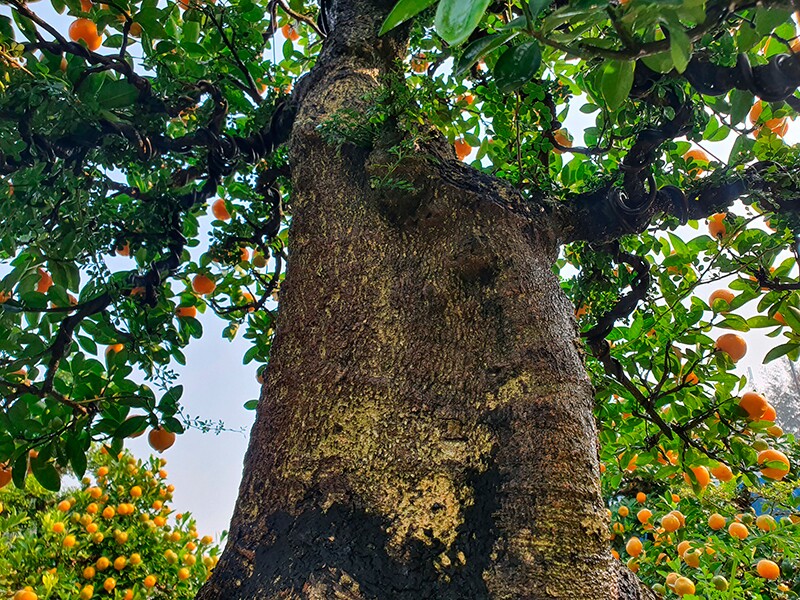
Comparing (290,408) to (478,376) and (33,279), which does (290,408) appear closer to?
(478,376)

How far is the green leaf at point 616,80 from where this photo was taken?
0.52m

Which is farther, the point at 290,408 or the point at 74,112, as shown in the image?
the point at 74,112

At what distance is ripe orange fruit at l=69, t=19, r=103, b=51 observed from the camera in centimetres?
142

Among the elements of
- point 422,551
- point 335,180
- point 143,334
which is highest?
point 335,180

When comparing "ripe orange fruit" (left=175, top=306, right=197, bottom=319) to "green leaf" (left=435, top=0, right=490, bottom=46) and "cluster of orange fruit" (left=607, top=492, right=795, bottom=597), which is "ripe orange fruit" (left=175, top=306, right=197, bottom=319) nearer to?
"cluster of orange fruit" (left=607, top=492, right=795, bottom=597)

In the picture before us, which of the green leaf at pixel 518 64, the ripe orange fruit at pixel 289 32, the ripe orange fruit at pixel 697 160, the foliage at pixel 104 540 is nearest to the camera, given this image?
the green leaf at pixel 518 64

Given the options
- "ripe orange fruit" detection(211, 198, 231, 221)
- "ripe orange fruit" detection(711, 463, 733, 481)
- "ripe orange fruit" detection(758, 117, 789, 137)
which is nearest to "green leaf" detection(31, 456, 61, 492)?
"ripe orange fruit" detection(211, 198, 231, 221)

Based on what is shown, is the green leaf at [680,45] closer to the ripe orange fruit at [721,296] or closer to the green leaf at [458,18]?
the green leaf at [458,18]

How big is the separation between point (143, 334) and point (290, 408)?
28.7 inches

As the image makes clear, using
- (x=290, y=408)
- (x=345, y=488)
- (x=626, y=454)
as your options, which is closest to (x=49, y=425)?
(x=290, y=408)

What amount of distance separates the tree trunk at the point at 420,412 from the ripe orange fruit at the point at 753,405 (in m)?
0.68

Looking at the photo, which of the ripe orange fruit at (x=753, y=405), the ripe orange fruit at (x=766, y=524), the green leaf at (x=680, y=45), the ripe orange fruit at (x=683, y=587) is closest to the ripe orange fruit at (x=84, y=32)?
the green leaf at (x=680, y=45)

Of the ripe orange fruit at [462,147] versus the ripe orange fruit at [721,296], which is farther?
the ripe orange fruit at [462,147]

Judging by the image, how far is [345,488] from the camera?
0.61m
